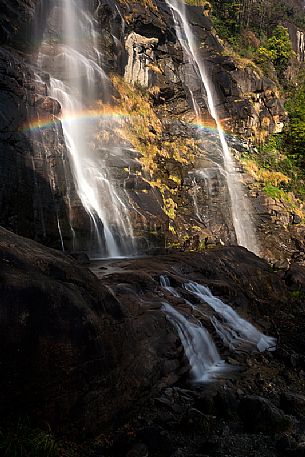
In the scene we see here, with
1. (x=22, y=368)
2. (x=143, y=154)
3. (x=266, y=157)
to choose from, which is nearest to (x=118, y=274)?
(x=22, y=368)

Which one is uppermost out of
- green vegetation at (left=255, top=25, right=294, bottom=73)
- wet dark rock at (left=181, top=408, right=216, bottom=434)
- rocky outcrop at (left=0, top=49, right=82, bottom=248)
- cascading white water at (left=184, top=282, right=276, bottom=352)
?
green vegetation at (left=255, top=25, right=294, bottom=73)

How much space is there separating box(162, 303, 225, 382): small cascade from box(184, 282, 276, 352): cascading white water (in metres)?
0.89

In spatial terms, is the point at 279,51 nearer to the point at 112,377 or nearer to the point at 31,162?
the point at 31,162

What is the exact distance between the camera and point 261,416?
6.51 metres

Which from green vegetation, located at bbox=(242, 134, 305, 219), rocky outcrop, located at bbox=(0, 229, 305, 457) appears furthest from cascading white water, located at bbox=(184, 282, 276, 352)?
green vegetation, located at bbox=(242, 134, 305, 219)

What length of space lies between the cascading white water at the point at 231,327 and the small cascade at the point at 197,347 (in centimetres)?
89

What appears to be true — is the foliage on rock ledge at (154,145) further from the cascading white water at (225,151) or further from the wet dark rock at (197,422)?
the wet dark rock at (197,422)

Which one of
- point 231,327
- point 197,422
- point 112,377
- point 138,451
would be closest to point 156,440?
point 138,451

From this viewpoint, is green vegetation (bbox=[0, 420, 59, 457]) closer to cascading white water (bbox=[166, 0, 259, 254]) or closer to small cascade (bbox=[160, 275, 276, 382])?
small cascade (bbox=[160, 275, 276, 382])

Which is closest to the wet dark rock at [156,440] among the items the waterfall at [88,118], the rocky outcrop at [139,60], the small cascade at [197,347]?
the small cascade at [197,347]

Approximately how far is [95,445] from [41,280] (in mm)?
2356

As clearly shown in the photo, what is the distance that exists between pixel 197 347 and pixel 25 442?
511 cm

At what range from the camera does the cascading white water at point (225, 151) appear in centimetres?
2800

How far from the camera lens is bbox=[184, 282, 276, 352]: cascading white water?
10.6 meters
